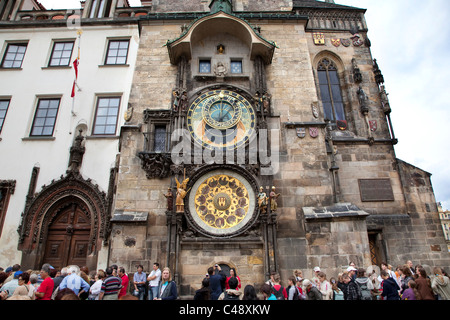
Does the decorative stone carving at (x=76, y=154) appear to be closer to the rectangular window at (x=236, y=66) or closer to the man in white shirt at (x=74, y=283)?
the rectangular window at (x=236, y=66)

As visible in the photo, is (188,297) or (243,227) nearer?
(188,297)

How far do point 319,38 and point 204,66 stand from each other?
6.60 metres

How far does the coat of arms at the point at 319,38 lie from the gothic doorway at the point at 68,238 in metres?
13.4

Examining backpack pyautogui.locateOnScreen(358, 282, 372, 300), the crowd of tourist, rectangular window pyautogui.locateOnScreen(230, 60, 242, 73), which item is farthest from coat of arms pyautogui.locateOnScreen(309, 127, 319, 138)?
backpack pyautogui.locateOnScreen(358, 282, 372, 300)

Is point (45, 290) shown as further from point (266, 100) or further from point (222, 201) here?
point (266, 100)

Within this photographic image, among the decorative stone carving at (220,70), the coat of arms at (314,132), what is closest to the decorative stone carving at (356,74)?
the coat of arms at (314,132)

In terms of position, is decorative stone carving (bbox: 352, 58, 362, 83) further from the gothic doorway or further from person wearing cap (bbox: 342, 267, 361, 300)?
the gothic doorway

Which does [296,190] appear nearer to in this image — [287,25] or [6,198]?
[287,25]

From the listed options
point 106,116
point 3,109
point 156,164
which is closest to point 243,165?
point 156,164

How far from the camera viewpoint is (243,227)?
9.48m

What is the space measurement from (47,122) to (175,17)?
7542mm

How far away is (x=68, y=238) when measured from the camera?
1195 cm

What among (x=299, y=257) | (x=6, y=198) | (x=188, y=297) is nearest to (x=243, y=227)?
(x=299, y=257)
